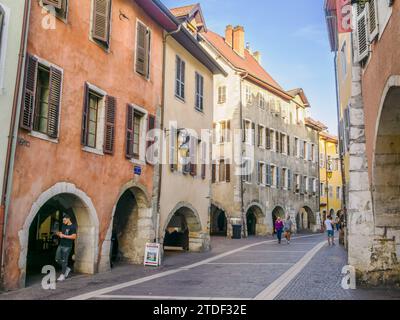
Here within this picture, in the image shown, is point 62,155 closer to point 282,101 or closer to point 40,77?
point 40,77

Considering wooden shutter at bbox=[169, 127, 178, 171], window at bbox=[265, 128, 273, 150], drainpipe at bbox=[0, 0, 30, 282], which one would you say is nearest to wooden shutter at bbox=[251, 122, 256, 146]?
window at bbox=[265, 128, 273, 150]

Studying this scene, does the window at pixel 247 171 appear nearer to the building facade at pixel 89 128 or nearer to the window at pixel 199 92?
the window at pixel 199 92

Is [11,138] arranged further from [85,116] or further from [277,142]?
[277,142]

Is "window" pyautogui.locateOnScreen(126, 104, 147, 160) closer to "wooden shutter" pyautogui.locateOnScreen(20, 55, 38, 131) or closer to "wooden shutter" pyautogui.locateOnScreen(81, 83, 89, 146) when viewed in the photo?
"wooden shutter" pyautogui.locateOnScreen(81, 83, 89, 146)

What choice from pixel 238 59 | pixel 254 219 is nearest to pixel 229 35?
pixel 238 59

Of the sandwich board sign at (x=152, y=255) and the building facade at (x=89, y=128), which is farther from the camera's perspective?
the sandwich board sign at (x=152, y=255)

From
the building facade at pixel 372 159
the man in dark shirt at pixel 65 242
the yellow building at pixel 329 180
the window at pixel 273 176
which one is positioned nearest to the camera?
the building facade at pixel 372 159

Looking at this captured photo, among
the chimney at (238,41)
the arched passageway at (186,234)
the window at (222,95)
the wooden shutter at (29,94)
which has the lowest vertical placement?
the arched passageway at (186,234)

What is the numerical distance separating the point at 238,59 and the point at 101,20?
2353 cm

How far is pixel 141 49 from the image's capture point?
1529cm

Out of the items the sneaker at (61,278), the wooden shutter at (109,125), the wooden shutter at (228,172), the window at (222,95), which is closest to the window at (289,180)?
the wooden shutter at (228,172)

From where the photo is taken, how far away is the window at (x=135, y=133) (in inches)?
565
